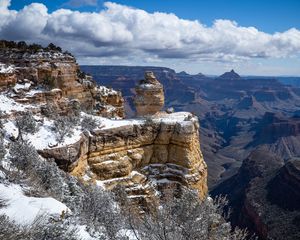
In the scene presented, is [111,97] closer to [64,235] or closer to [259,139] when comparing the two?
[64,235]

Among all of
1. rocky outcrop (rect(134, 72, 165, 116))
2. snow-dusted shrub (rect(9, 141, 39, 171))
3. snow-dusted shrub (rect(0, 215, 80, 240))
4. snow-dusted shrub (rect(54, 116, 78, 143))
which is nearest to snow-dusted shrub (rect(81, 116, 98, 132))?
snow-dusted shrub (rect(54, 116, 78, 143))

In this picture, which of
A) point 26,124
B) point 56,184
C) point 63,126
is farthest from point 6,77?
point 56,184

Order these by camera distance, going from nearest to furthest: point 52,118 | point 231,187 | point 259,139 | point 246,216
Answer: point 52,118, point 246,216, point 231,187, point 259,139

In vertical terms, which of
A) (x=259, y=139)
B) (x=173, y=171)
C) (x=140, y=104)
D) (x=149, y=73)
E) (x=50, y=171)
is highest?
(x=149, y=73)

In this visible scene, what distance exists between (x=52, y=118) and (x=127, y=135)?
550 cm

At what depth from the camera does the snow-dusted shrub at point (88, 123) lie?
2822 cm

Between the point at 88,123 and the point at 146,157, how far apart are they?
517 cm

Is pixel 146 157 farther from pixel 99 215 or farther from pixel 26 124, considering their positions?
pixel 99 215

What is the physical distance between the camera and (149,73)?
33.7m

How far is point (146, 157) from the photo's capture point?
1188 inches

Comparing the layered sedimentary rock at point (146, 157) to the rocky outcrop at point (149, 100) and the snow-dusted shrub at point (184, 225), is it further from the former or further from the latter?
the snow-dusted shrub at point (184, 225)

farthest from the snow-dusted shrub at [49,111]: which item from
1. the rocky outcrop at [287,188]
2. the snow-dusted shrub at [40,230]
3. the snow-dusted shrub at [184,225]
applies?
the rocky outcrop at [287,188]

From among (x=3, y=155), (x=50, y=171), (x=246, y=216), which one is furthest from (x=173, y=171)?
(x=246, y=216)

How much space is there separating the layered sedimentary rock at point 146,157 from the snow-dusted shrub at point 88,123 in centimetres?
83
